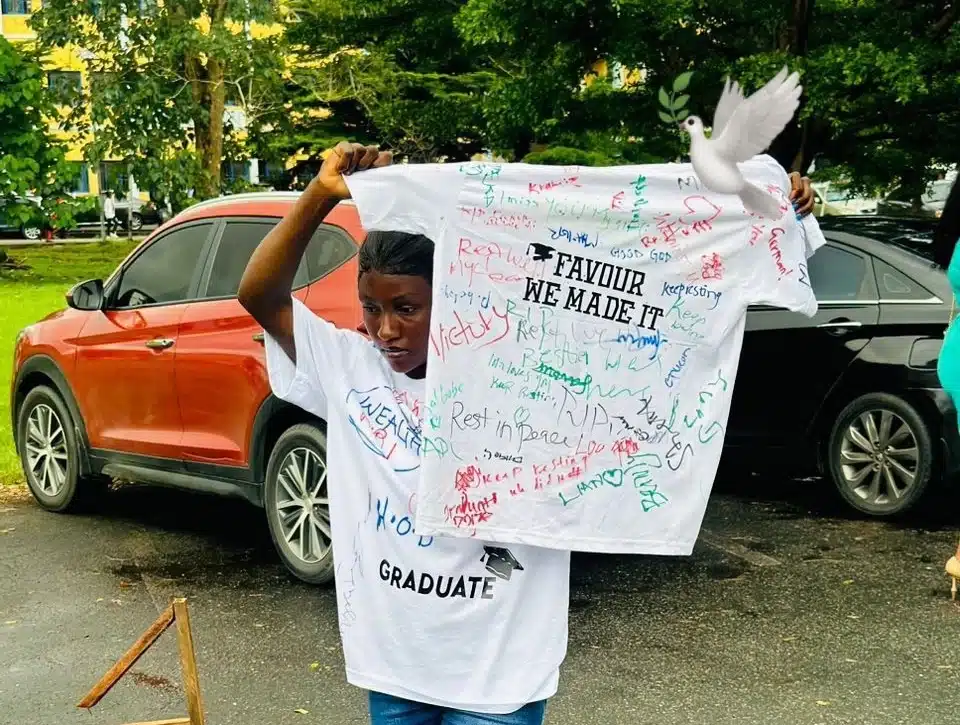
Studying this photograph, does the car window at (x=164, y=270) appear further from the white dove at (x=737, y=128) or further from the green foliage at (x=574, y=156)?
the green foliage at (x=574, y=156)

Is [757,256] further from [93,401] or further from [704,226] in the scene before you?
[93,401]

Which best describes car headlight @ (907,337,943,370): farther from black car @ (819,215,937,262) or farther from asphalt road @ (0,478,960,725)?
asphalt road @ (0,478,960,725)

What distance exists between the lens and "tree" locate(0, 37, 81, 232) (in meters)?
26.4

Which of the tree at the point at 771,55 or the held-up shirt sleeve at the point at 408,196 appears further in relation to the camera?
the tree at the point at 771,55

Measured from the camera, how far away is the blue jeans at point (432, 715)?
230 centimetres

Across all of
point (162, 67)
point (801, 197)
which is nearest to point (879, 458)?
point (801, 197)

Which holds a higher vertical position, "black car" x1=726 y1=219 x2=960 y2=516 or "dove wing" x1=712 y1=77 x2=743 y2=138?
"dove wing" x1=712 y1=77 x2=743 y2=138

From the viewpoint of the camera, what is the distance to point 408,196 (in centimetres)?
235

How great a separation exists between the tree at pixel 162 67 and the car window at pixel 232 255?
1950 centimetres

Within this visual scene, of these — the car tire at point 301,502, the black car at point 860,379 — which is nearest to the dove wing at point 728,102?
the car tire at point 301,502

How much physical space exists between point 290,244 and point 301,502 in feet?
12.2

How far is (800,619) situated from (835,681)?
29.6 inches

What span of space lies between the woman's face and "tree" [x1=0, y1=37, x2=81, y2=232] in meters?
26.0

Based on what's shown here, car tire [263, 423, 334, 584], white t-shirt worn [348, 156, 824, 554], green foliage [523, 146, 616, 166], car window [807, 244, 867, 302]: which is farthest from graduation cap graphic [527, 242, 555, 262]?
green foliage [523, 146, 616, 166]
